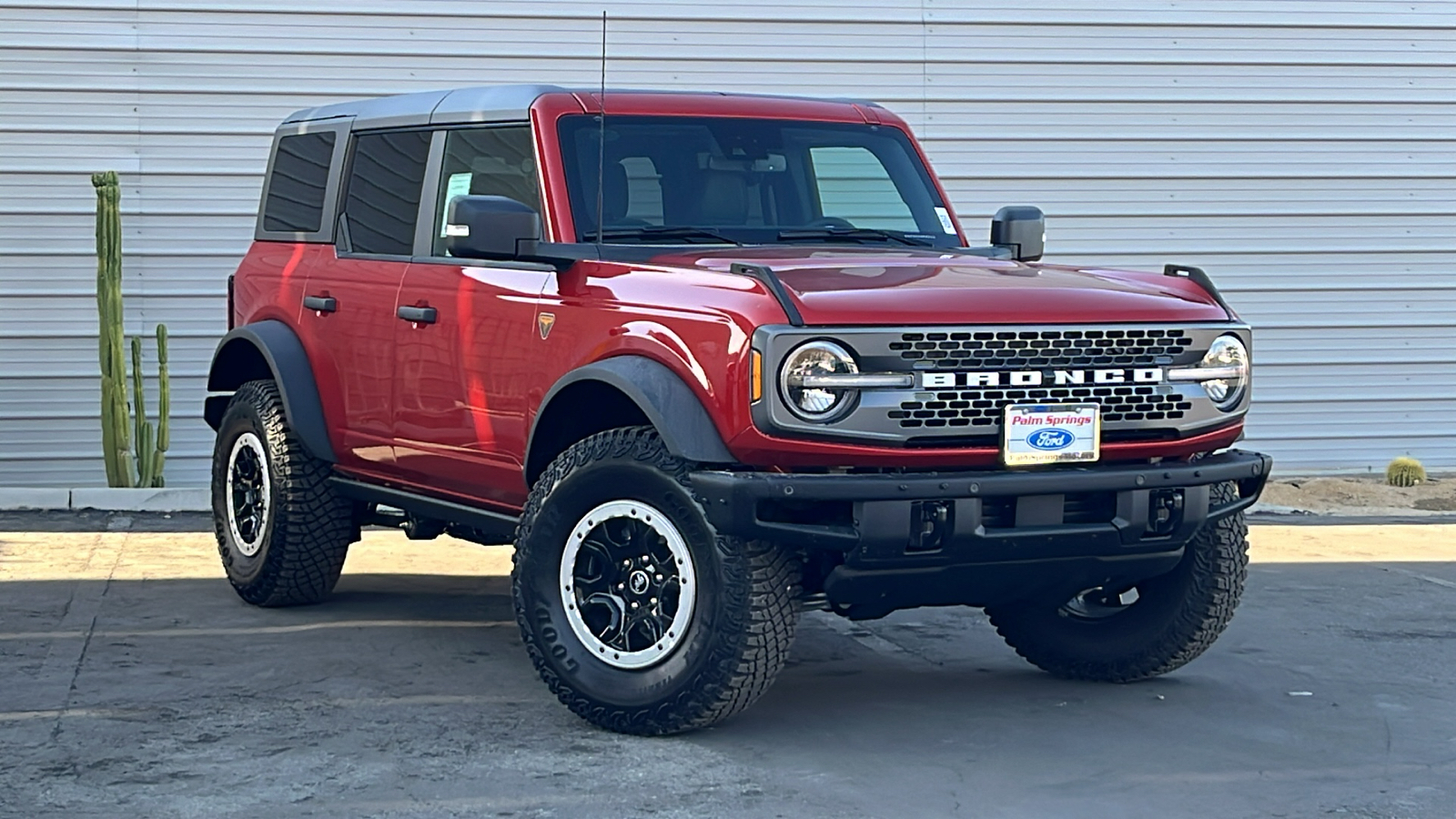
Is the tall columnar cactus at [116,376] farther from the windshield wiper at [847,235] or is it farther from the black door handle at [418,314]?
the windshield wiper at [847,235]

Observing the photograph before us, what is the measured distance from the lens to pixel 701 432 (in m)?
5.45

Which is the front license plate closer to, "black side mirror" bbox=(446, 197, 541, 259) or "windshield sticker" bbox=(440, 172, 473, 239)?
"black side mirror" bbox=(446, 197, 541, 259)

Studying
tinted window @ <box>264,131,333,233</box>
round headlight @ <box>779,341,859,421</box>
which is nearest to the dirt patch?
tinted window @ <box>264,131,333,233</box>

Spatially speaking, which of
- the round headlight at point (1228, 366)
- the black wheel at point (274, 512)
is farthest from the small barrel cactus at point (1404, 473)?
the black wheel at point (274, 512)

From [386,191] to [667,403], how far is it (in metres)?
2.32

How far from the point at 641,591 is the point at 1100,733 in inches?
55.4

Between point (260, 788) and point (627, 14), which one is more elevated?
point (627, 14)

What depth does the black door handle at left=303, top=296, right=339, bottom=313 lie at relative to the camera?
746 centimetres

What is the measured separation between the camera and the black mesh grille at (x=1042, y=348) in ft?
17.8

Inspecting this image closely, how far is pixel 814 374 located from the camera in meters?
5.34

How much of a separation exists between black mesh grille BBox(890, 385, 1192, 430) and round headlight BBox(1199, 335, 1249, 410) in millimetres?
163

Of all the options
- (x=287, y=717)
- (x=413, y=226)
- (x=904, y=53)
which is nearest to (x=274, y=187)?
(x=413, y=226)

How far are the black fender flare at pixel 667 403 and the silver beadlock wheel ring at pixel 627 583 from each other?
0.85ft

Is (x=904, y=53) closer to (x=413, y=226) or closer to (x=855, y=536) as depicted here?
(x=413, y=226)
